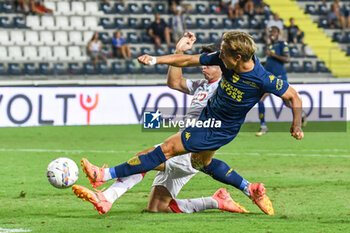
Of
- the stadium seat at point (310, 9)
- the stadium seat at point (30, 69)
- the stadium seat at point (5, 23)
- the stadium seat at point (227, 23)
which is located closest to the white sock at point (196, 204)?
the stadium seat at point (30, 69)

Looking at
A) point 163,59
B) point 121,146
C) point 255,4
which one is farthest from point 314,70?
point 163,59

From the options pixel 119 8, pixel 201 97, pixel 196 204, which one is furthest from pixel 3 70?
pixel 196 204

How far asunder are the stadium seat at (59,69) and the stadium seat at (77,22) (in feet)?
10.9

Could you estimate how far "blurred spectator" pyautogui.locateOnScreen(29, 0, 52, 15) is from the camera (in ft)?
69.1

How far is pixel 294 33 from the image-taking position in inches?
904

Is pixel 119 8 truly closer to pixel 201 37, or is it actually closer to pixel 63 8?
pixel 63 8

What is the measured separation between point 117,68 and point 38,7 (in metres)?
3.70

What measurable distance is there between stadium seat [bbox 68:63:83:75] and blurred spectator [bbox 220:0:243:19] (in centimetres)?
674

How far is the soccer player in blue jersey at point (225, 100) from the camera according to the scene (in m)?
6.54

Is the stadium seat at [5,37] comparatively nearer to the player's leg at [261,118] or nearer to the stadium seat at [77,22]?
the stadium seat at [77,22]

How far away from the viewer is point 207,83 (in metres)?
7.85

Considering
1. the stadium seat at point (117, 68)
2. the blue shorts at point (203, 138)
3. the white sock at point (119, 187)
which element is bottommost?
the stadium seat at point (117, 68)

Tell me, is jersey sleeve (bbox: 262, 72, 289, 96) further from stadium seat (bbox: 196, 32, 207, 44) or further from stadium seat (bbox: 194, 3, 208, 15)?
stadium seat (bbox: 194, 3, 208, 15)

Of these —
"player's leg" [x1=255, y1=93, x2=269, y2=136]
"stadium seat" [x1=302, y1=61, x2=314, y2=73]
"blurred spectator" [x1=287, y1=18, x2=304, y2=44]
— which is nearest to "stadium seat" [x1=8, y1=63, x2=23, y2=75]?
"player's leg" [x1=255, y1=93, x2=269, y2=136]
